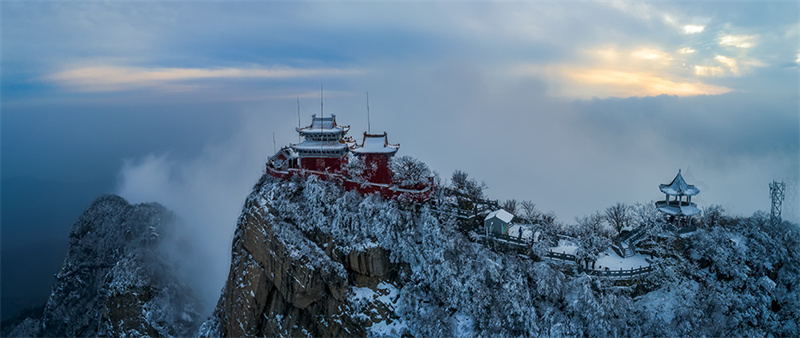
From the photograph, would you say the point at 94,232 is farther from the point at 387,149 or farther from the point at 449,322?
the point at 449,322

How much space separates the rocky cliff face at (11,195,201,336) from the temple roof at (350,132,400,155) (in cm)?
4218

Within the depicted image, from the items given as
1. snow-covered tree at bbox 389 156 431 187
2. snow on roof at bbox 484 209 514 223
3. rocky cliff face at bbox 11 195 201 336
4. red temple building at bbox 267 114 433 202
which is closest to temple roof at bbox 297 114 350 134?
red temple building at bbox 267 114 433 202

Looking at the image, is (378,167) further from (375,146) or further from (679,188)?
(679,188)

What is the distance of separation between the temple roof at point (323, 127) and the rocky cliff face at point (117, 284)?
37.5 metres

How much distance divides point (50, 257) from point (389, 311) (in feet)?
319

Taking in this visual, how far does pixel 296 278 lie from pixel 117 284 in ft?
135

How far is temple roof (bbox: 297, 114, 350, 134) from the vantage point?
4131 cm

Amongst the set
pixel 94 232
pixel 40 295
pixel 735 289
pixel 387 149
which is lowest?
pixel 40 295

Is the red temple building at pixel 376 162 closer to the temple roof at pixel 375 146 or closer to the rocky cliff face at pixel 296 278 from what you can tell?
the temple roof at pixel 375 146

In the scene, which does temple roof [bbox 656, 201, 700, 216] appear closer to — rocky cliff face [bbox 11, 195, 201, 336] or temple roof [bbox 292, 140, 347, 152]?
temple roof [bbox 292, 140, 347, 152]

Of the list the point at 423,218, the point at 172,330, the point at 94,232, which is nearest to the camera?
the point at 423,218

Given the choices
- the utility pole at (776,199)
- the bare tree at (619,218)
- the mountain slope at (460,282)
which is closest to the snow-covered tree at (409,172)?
the mountain slope at (460,282)

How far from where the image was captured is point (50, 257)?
8981 centimetres

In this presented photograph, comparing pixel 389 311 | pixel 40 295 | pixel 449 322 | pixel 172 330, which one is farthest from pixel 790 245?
pixel 40 295
